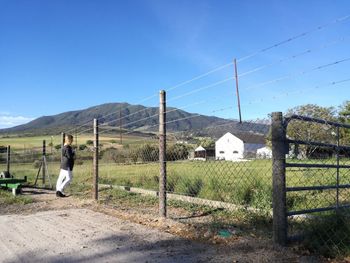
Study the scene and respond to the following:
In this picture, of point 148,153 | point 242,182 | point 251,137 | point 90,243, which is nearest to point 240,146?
point 251,137

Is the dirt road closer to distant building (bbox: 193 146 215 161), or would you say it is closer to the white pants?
distant building (bbox: 193 146 215 161)

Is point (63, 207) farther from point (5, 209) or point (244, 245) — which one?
point (244, 245)

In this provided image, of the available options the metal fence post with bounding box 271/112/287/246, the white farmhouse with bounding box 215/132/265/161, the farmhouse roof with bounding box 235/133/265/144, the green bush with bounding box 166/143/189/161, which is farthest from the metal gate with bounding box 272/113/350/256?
the green bush with bounding box 166/143/189/161

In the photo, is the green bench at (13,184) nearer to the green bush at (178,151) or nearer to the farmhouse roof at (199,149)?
the green bush at (178,151)

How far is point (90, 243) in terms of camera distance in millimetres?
6414

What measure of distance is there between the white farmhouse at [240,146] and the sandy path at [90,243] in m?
1.81

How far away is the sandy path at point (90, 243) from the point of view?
5637 millimetres

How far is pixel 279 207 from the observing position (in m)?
5.56

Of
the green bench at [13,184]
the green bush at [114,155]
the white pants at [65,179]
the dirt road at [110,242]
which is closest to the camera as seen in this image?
the dirt road at [110,242]

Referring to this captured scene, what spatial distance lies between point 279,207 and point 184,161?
4.75 m

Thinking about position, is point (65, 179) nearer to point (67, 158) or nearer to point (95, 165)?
point (67, 158)

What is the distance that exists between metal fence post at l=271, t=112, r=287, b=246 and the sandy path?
2.82 ft

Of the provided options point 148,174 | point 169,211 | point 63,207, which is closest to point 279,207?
point 169,211

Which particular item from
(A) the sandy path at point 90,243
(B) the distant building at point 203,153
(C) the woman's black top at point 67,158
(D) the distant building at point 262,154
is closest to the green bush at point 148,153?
(C) the woman's black top at point 67,158
